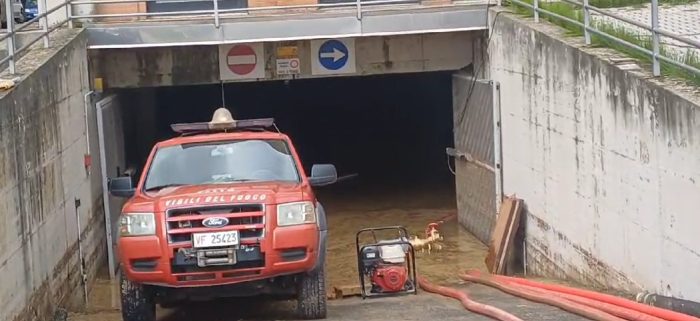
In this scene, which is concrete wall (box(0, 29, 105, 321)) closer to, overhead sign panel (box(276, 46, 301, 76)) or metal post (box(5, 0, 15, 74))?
metal post (box(5, 0, 15, 74))

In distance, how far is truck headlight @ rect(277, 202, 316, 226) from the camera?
9.89m

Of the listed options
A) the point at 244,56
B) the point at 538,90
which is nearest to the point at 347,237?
the point at 244,56

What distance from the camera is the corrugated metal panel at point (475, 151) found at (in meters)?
17.1

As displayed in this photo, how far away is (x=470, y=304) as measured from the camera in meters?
10.9

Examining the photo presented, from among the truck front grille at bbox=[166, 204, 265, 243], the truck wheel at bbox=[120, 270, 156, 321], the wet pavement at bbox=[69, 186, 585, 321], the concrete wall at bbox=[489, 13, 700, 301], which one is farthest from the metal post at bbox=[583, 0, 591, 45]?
the truck wheel at bbox=[120, 270, 156, 321]

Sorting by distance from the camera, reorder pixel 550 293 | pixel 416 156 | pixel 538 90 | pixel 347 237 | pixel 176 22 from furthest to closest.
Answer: pixel 416 156, pixel 347 237, pixel 176 22, pixel 538 90, pixel 550 293

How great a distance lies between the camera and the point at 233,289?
10148mm

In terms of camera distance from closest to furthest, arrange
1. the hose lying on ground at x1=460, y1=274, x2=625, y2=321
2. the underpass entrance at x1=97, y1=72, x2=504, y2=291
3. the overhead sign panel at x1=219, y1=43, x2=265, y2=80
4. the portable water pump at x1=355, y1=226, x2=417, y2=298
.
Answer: the hose lying on ground at x1=460, y1=274, x2=625, y2=321 → the portable water pump at x1=355, y1=226, x2=417, y2=298 → the overhead sign panel at x1=219, y1=43, x2=265, y2=80 → the underpass entrance at x1=97, y1=72, x2=504, y2=291

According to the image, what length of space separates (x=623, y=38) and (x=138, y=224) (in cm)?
565

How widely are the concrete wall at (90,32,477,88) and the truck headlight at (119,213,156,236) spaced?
7490 millimetres

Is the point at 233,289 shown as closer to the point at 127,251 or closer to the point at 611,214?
the point at 127,251

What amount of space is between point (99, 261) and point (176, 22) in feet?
12.0

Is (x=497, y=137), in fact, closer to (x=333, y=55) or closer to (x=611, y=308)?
(x=333, y=55)

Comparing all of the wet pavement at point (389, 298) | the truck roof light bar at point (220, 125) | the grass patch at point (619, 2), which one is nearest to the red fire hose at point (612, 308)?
the wet pavement at point (389, 298)
